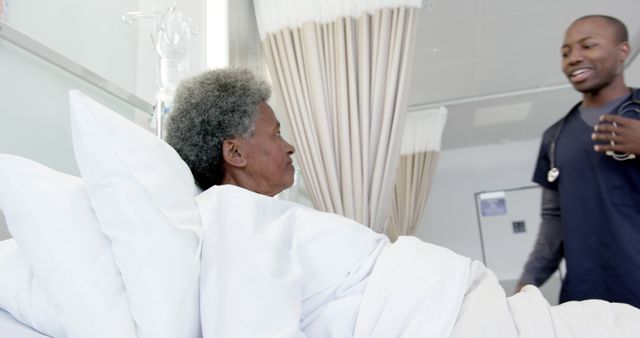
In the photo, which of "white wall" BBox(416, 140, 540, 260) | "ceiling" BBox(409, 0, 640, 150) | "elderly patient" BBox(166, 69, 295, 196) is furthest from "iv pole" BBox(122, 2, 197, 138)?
"white wall" BBox(416, 140, 540, 260)

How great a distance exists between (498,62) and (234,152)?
12.6 feet

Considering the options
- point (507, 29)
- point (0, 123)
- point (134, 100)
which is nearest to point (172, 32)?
point (134, 100)

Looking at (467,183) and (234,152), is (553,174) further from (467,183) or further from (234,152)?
(467,183)

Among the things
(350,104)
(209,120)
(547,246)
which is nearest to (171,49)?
(209,120)

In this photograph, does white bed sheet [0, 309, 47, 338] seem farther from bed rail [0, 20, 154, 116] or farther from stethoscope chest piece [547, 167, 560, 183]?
stethoscope chest piece [547, 167, 560, 183]

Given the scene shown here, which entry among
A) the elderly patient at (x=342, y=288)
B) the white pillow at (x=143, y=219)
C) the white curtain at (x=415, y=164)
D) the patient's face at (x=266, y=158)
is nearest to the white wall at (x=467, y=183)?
the white curtain at (x=415, y=164)

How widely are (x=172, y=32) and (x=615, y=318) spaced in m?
1.67

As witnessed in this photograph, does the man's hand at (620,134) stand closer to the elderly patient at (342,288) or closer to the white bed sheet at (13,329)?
the elderly patient at (342,288)

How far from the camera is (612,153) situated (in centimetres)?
164

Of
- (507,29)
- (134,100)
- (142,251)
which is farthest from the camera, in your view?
(507,29)

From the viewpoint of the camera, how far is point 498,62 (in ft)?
15.3

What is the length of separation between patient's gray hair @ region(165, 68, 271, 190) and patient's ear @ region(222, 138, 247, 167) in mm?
14

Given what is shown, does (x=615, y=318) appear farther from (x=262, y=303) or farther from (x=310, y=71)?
(x=310, y=71)

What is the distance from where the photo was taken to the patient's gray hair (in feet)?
4.69
